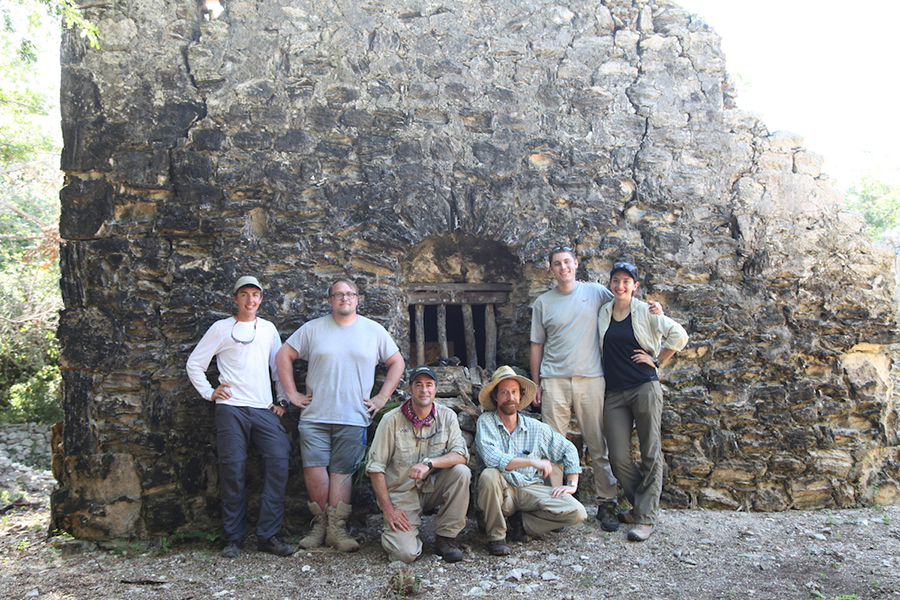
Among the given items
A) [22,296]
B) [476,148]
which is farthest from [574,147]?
[22,296]

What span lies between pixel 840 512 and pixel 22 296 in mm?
10770

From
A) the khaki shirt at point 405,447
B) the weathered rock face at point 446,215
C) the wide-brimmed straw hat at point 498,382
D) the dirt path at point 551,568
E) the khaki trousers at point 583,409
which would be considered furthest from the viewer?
the weathered rock face at point 446,215

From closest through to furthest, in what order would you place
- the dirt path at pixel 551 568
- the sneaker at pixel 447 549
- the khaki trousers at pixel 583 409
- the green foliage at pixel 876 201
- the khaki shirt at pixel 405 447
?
the dirt path at pixel 551 568, the sneaker at pixel 447 549, the khaki shirt at pixel 405 447, the khaki trousers at pixel 583 409, the green foliage at pixel 876 201

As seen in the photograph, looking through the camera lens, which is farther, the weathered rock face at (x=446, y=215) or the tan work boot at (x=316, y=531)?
the weathered rock face at (x=446, y=215)

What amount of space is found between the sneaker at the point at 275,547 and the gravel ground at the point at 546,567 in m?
0.04

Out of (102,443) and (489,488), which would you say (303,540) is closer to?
(489,488)

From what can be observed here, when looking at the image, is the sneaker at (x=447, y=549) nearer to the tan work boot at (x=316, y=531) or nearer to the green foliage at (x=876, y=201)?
the tan work boot at (x=316, y=531)

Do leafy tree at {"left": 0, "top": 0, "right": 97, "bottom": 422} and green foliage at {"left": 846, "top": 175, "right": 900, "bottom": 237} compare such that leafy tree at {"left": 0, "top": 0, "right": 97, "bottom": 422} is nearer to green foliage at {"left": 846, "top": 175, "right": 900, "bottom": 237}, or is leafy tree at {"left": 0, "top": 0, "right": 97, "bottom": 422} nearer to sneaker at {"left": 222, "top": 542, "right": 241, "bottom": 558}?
sneaker at {"left": 222, "top": 542, "right": 241, "bottom": 558}

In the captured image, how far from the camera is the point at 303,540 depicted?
11.1 ft

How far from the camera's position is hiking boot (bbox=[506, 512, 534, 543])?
3275 mm

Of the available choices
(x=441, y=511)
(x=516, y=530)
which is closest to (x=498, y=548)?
(x=516, y=530)

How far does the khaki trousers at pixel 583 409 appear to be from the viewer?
11.8ft

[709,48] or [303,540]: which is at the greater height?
[709,48]

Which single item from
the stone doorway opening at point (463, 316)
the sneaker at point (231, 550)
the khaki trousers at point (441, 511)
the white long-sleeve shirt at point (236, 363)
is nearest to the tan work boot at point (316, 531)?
the sneaker at point (231, 550)
